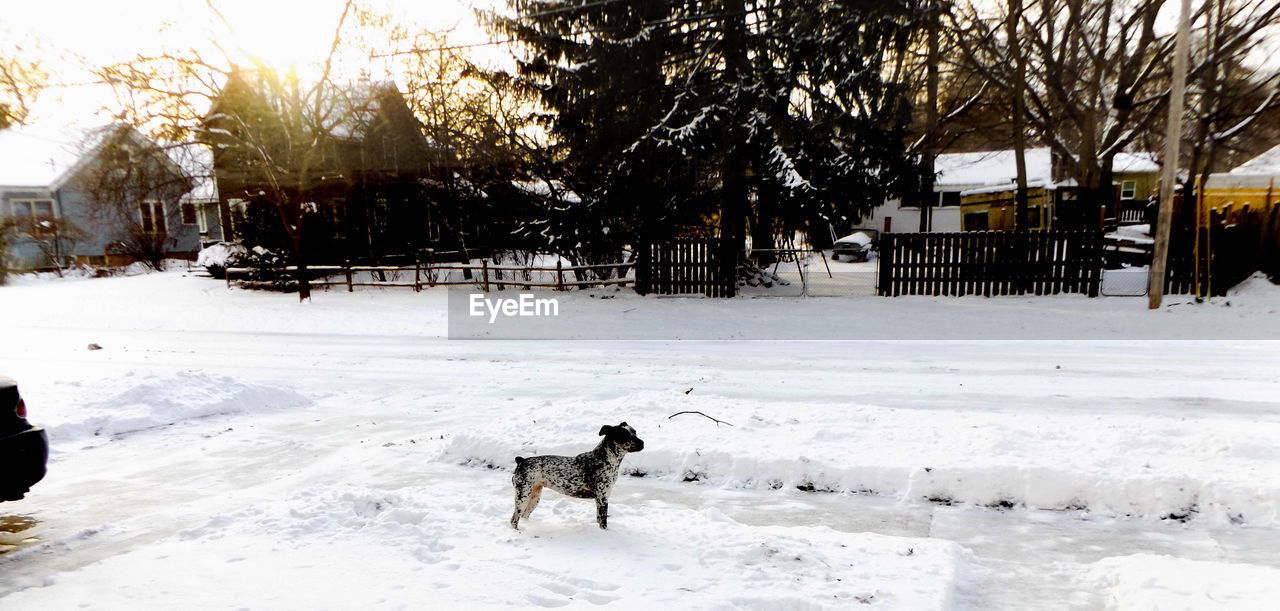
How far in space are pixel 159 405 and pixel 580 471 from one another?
6.53 metres

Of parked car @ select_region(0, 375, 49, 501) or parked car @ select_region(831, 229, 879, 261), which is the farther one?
parked car @ select_region(831, 229, 879, 261)

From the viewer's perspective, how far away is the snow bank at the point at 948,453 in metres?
4.65

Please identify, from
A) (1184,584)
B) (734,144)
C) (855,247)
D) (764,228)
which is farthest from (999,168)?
(1184,584)

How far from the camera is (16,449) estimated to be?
4.27m

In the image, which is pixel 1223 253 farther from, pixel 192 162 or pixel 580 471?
pixel 192 162

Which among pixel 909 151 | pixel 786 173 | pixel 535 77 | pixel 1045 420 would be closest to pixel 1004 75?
pixel 909 151

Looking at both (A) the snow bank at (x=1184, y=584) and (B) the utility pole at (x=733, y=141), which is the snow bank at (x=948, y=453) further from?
(B) the utility pole at (x=733, y=141)

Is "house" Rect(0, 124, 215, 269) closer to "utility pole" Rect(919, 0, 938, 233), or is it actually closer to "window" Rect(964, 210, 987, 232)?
"utility pole" Rect(919, 0, 938, 233)

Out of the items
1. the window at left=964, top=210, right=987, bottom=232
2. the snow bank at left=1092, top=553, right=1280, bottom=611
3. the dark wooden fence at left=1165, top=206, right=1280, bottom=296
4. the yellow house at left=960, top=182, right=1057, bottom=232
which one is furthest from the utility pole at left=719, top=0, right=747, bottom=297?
the window at left=964, top=210, right=987, bottom=232

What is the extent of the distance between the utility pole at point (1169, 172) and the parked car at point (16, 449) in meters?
18.0

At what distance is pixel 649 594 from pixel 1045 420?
15.7 feet

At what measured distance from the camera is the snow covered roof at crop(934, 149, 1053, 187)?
127ft

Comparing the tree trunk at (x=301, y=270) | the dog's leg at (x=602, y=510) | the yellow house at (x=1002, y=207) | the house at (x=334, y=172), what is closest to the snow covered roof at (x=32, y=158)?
the house at (x=334, y=172)

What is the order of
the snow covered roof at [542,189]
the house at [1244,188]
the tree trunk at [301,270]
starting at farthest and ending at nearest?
the snow covered roof at [542,189], the tree trunk at [301,270], the house at [1244,188]
